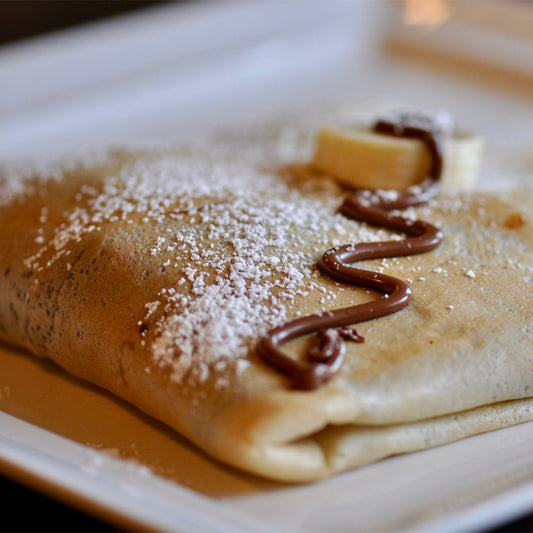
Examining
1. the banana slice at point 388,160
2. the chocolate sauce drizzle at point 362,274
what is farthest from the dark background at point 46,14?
the chocolate sauce drizzle at point 362,274

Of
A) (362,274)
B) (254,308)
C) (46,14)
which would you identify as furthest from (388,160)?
(46,14)

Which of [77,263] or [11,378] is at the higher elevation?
[77,263]

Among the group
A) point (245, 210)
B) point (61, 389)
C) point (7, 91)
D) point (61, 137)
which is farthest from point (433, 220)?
point (7, 91)

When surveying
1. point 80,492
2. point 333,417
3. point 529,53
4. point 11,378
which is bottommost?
point 11,378

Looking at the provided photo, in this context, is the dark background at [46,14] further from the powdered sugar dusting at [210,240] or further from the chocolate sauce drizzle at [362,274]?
the chocolate sauce drizzle at [362,274]

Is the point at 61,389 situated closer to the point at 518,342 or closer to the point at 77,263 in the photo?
the point at 77,263

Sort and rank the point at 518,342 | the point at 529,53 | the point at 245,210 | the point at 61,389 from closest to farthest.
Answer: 1. the point at 518,342
2. the point at 61,389
3. the point at 245,210
4. the point at 529,53
